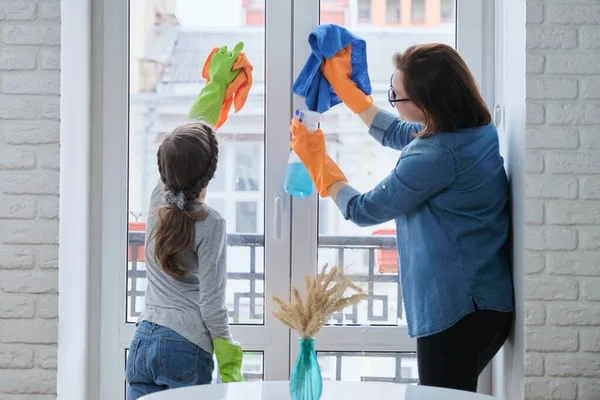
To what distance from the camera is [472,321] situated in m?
2.11

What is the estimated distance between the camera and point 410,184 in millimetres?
2105

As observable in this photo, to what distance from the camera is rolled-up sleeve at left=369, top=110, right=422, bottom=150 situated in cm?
238

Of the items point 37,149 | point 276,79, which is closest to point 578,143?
point 276,79

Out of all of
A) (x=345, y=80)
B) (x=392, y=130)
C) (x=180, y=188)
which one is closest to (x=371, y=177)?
(x=392, y=130)

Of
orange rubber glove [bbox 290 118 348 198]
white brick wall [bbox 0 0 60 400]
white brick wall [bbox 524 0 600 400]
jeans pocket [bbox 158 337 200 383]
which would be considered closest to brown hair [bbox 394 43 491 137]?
white brick wall [bbox 524 0 600 400]

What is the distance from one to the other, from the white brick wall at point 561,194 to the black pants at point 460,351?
0.11 m

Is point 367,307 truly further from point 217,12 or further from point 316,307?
point 217,12

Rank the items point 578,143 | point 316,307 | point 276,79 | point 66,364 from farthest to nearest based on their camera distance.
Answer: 1. point 276,79
2. point 66,364
3. point 578,143
4. point 316,307

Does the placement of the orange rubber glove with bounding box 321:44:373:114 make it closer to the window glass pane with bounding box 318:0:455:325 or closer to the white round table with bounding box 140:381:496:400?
the window glass pane with bounding box 318:0:455:325

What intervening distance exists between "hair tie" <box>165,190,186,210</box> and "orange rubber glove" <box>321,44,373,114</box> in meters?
0.57

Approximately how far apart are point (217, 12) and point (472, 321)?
1.22 meters

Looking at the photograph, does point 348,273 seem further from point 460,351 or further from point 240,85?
point 240,85

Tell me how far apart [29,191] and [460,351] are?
1.21 meters

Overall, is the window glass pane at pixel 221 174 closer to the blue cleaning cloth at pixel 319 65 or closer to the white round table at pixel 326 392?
the blue cleaning cloth at pixel 319 65
